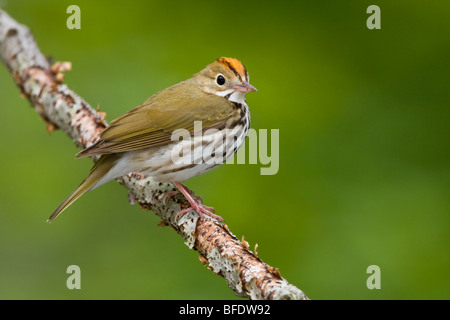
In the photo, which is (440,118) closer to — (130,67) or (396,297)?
(396,297)

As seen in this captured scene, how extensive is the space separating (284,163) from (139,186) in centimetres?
112

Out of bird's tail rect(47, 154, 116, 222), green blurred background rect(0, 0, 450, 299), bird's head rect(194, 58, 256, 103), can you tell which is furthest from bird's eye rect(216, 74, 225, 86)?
bird's tail rect(47, 154, 116, 222)

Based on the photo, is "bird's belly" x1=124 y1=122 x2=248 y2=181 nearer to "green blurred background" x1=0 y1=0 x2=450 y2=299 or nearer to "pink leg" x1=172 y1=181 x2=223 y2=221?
"pink leg" x1=172 y1=181 x2=223 y2=221

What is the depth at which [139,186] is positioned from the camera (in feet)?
14.4

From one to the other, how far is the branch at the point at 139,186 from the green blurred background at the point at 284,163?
1.53 feet

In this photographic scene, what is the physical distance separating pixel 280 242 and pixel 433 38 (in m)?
2.09

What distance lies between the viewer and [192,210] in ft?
12.9

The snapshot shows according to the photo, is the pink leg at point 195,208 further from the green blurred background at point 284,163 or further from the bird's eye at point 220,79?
the bird's eye at point 220,79

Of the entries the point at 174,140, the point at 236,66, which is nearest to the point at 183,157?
the point at 174,140

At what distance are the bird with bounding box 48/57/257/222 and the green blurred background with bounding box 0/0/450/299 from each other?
1.56 ft

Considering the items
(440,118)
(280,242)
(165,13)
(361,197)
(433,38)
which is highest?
(165,13)

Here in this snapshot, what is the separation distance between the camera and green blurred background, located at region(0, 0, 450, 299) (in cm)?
450

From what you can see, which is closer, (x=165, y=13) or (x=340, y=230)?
(x=340, y=230)

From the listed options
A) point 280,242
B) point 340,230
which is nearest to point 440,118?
point 340,230
